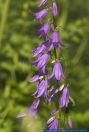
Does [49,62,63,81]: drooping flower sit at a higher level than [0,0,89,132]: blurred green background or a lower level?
higher

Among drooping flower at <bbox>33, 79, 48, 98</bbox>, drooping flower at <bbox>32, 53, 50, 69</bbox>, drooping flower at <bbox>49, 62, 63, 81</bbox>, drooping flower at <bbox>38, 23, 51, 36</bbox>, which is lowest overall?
drooping flower at <bbox>33, 79, 48, 98</bbox>

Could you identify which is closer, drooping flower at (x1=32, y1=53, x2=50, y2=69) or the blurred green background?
drooping flower at (x1=32, y1=53, x2=50, y2=69)

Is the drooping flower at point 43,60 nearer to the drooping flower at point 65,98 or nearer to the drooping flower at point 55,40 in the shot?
the drooping flower at point 55,40

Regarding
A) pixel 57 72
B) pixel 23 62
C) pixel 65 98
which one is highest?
pixel 57 72

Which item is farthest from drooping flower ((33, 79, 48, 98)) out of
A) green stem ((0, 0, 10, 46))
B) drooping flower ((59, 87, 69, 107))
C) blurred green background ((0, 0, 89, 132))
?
green stem ((0, 0, 10, 46))

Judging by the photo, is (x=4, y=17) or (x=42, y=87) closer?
(x=42, y=87)

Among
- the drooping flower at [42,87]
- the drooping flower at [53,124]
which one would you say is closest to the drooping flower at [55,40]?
the drooping flower at [42,87]

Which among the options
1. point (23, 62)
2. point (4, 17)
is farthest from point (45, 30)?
point (23, 62)

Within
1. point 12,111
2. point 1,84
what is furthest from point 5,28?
point 12,111

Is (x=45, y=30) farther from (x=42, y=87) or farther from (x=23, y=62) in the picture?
(x=23, y=62)

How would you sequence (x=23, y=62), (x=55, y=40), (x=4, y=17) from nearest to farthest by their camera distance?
(x=55, y=40), (x=4, y=17), (x=23, y=62)

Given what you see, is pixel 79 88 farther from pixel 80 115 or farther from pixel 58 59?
pixel 58 59

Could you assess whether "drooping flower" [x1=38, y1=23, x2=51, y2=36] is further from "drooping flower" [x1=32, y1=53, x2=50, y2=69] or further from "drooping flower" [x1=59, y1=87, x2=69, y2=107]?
"drooping flower" [x1=59, y1=87, x2=69, y2=107]
